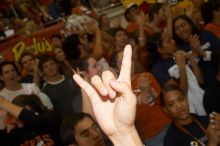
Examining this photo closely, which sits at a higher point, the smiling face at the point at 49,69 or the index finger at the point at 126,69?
the index finger at the point at 126,69

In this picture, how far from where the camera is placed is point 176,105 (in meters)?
3.04

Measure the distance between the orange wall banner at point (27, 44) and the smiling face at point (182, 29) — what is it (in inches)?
108

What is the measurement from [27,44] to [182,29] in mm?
3141

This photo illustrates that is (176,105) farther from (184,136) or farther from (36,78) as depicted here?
(36,78)

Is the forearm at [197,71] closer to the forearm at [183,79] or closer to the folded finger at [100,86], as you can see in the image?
the forearm at [183,79]

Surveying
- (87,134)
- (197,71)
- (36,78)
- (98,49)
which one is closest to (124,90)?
(87,134)

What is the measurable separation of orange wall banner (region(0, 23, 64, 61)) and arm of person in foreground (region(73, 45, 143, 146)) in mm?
4907

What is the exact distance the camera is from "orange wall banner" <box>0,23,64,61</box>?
6.43 m

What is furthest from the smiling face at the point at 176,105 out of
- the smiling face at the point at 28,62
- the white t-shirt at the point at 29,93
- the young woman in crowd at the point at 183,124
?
the smiling face at the point at 28,62

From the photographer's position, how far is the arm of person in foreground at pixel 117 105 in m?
1.49

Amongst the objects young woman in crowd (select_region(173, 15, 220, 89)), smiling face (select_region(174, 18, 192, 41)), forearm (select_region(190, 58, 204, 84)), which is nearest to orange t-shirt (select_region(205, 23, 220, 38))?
young woman in crowd (select_region(173, 15, 220, 89))

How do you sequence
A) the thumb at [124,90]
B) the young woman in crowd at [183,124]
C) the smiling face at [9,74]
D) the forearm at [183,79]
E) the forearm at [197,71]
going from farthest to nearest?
the smiling face at [9,74] < the forearm at [197,71] < the forearm at [183,79] < the young woman in crowd at [183,124] < the thumb at [124,90]

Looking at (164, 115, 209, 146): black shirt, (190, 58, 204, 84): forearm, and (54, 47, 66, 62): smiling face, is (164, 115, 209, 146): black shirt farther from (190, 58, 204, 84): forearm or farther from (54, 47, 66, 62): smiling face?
(54, 47, 66, 62): smiling face

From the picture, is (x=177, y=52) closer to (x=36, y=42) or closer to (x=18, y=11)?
Answer: (x=36, y=42)
